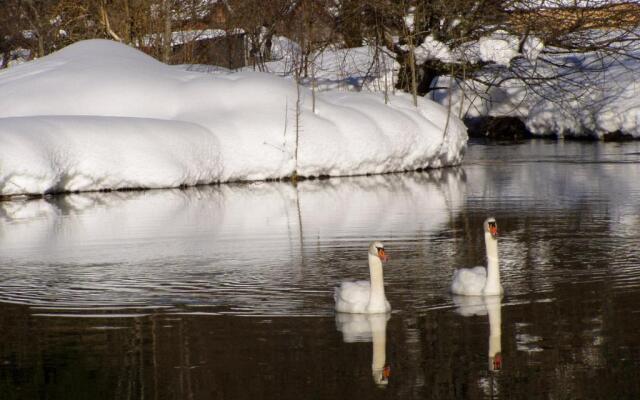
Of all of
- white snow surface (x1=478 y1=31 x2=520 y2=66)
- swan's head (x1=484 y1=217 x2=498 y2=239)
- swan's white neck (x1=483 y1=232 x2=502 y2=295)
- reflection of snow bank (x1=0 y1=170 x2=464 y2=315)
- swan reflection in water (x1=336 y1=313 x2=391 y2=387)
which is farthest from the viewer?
white snow surface (x1=478 y1=31 x2=520 y2=66)

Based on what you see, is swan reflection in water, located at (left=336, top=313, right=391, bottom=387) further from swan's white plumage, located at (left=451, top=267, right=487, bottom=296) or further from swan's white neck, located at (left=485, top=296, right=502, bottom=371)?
swan's white plumage, located at (left=451, top=267, right=487, bottom=296)

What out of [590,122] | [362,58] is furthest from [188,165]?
[362,58]

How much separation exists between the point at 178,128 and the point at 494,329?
52.8ft

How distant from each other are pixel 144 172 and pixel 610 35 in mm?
14984

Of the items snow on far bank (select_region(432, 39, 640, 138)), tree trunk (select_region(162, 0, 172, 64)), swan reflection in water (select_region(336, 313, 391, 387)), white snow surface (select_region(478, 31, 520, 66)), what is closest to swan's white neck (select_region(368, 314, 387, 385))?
swan reflection in water (select_region(336, 313, 391, 387))

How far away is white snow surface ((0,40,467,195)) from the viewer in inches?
918

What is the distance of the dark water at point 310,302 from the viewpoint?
25.8ft

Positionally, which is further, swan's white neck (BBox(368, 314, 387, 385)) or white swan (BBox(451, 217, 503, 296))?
white swan (BBox(451, 217, 503, 296))

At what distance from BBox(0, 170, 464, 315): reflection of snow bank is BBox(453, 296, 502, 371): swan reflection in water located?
122 cm

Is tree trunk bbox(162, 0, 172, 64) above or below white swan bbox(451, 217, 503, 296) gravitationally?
above

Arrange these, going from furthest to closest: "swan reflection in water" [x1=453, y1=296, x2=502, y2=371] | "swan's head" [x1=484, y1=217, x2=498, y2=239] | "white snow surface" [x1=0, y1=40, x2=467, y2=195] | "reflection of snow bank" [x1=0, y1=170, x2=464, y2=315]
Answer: "white snow surface" [x1=0, y1=40, x2=467, y2=195] < "reflection of snow bank" [x1=0, y1=170, x2=464, y2=315] < "swan's head" [x1=484, y1=217, x2=498, y2=239] < "swan reflection in water" [x1=453, y1=296, x2=502, y2=371]

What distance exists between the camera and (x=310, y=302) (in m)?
10.8

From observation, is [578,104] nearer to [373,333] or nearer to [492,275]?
[492,275]

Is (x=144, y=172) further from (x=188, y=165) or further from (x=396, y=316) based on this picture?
(x=396, y=316)
